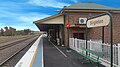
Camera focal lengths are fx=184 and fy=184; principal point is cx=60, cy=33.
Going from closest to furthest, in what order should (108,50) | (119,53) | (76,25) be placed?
(119,53) < (108,50) < (76,25)

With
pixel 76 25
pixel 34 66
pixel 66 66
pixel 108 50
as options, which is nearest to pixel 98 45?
pixel 108 50

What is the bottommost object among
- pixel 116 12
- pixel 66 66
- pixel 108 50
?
pixel 66 66

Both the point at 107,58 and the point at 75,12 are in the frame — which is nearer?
the point at 107,58

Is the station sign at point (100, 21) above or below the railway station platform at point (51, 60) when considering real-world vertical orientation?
above

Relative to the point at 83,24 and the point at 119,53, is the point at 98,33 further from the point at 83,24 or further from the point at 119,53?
the point at 119,53

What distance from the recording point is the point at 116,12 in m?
22.5

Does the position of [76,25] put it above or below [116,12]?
below

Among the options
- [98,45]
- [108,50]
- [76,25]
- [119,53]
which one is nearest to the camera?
[119,53]

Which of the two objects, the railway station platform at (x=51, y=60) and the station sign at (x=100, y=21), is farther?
the railway station platform at (x=51, y=60)

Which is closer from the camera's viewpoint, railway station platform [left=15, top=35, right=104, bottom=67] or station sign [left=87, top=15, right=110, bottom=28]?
station sign [left=87, top=15, right=110, bottom=28]

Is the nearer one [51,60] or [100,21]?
[100,21]

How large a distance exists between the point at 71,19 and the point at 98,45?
41.8 feet

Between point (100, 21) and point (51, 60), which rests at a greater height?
point (100, 21)

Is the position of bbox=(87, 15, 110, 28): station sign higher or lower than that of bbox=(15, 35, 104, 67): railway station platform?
higher
